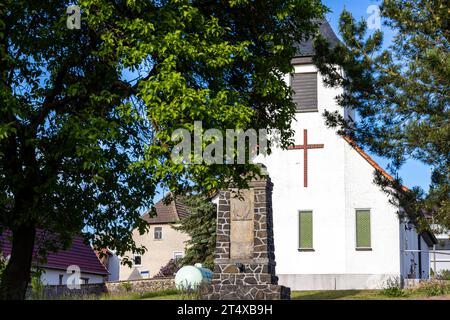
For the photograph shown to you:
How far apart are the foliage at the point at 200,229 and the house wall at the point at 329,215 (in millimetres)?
4687

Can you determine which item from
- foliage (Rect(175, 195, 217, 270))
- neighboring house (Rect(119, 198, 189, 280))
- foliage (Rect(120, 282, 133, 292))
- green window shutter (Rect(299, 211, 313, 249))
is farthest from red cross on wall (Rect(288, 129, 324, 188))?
neighboring house (Rect(119, 198, 189, 280))

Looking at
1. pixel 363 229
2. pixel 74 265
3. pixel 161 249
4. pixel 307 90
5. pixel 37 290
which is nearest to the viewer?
pixel 37 290

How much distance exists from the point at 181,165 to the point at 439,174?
772cm

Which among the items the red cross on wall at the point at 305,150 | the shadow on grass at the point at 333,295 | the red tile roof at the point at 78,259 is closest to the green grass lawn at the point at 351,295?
the shadow on grass at the point at 333,295

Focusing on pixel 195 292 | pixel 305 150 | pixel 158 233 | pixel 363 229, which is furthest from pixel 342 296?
pixel 158 233

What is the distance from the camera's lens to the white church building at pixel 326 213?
32.1 m

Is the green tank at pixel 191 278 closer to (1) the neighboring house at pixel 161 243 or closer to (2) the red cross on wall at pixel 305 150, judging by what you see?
(2) the red cross on wall at pixel 305 150

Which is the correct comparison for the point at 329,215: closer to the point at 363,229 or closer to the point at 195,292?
the point at 363,229

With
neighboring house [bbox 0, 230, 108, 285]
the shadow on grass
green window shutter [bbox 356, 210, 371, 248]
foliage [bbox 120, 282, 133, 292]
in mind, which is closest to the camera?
the shadow on grass

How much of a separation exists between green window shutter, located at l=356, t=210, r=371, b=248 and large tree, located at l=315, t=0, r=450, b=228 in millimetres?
13119

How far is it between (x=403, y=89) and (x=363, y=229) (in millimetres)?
16004

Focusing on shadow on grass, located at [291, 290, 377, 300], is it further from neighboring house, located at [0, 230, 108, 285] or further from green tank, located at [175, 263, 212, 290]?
neighboring house, located at [0, 230, 108, 285]

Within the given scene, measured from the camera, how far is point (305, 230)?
33.2 m

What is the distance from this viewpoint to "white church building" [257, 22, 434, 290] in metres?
32.1
